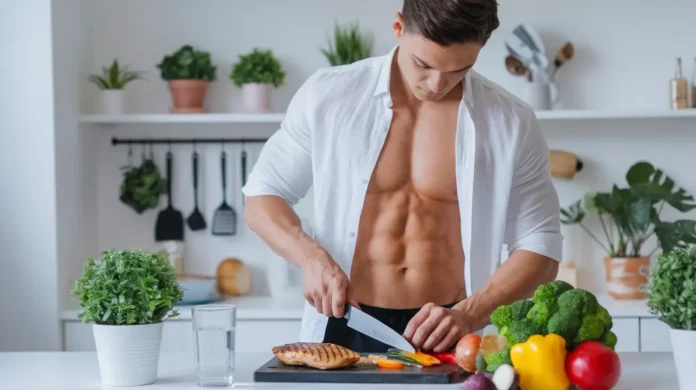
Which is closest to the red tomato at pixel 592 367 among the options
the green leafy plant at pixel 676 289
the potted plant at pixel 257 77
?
the green leafy plant at pixel 676 289

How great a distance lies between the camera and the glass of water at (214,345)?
154 centimetres

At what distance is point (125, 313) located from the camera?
1.59 m

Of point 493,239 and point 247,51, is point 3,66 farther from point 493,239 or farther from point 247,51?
point 493,239

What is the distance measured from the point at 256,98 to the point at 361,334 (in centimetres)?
157

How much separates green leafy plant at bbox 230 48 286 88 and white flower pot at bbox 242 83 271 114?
0.8 inches

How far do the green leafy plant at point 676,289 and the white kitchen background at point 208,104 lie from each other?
2120mm

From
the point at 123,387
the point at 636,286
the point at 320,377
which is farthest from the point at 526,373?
the point at 636,286

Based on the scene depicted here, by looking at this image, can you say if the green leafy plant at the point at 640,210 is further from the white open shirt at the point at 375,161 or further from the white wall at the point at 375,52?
the white open shirt at the point at 375,161

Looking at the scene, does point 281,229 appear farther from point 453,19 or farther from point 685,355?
point 685,355

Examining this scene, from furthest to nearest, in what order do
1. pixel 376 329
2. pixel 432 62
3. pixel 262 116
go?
pixel 262 116 → pixel 432 62 → pixel 376 329

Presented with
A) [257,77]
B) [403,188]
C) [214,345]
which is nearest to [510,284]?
[403,188]

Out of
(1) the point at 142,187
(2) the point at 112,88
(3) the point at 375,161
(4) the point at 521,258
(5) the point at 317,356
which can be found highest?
(2) the point at 112,88

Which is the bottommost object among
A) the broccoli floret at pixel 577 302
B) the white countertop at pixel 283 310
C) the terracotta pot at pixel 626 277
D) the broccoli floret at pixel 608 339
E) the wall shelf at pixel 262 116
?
the white countertop at pixel 283 310

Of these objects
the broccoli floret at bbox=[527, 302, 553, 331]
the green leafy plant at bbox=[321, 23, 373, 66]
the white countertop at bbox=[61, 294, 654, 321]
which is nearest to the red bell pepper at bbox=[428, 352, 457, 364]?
the broccoli floret at bbox=[527, 302, 553, 331]
